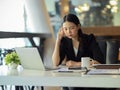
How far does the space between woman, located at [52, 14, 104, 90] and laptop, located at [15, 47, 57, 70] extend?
49cm

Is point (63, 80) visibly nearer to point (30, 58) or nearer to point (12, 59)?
point (30, 58)

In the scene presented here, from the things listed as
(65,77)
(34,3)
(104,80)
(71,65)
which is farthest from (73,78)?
(34,3)

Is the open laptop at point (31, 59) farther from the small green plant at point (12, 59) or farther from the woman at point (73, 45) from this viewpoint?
the woman at point (73, 45)

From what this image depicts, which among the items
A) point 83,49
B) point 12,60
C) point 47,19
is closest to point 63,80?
point 12,60

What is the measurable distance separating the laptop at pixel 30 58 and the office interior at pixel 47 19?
67.0 inches

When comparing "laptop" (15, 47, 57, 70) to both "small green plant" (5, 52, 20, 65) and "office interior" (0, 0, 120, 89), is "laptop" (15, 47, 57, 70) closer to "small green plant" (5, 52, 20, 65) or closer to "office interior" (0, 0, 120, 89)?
"small green plant" (5, 52, 20, 65)

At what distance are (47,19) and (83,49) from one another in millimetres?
2943

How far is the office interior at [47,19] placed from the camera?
526 centimetres

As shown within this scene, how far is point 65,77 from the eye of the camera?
5.68 feet

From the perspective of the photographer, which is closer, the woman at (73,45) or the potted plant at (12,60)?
the potted plant at (12,60)

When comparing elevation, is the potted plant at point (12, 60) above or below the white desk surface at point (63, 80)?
above

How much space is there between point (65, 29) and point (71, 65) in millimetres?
404

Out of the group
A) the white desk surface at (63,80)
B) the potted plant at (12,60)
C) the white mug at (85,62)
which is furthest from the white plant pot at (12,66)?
the white mug at (85,62)

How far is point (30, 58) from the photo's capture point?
2.16 metres
